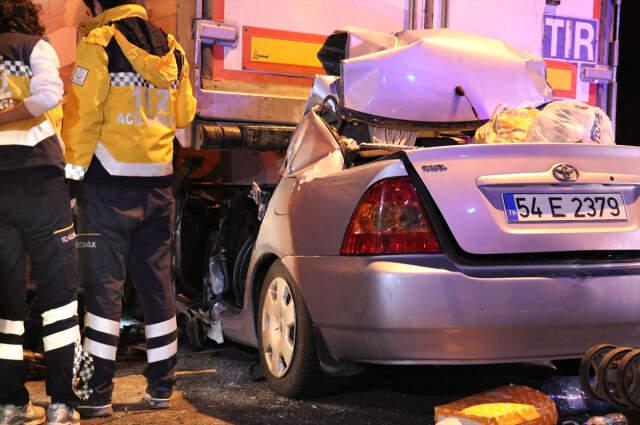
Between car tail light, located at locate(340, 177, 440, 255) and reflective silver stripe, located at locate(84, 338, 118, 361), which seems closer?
car tail light, located at locate(340, 177, 440, 255)

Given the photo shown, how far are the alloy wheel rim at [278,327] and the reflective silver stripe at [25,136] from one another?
4.21 ft

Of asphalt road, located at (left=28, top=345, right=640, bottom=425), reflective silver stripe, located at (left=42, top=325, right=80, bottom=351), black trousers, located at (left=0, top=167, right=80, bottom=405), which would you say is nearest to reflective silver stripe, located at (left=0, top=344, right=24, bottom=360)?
black trousers, located at (left=0, top=167, right=80, bottom=405)

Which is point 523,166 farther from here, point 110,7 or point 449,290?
point 110,7

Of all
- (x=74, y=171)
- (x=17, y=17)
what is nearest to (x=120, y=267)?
(x=74, y=171)

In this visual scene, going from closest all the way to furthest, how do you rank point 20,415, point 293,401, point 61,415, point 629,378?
1. point 629,378
2. point 61,415
3. point 20,415
4. point 293,401

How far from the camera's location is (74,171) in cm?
425

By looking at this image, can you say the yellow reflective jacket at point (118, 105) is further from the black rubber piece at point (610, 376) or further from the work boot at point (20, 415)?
the black rubber piece at point (610, 376)

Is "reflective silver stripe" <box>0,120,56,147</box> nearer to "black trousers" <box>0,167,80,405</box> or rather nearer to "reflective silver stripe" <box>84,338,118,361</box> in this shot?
"black trousers" <box>0,167,80,405</box>

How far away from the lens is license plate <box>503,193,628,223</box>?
3697 millimetres

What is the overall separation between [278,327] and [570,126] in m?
1.68

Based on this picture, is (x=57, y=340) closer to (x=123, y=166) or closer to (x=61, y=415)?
(x=61, y=415)

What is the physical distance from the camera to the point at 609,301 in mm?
3721

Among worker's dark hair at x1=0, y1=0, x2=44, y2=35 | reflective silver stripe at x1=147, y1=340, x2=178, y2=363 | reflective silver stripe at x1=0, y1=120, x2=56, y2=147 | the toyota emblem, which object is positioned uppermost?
worker's dark hair at x1=0, y1=0, x2=44, y2=35

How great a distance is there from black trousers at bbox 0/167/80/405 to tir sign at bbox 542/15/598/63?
355cm
